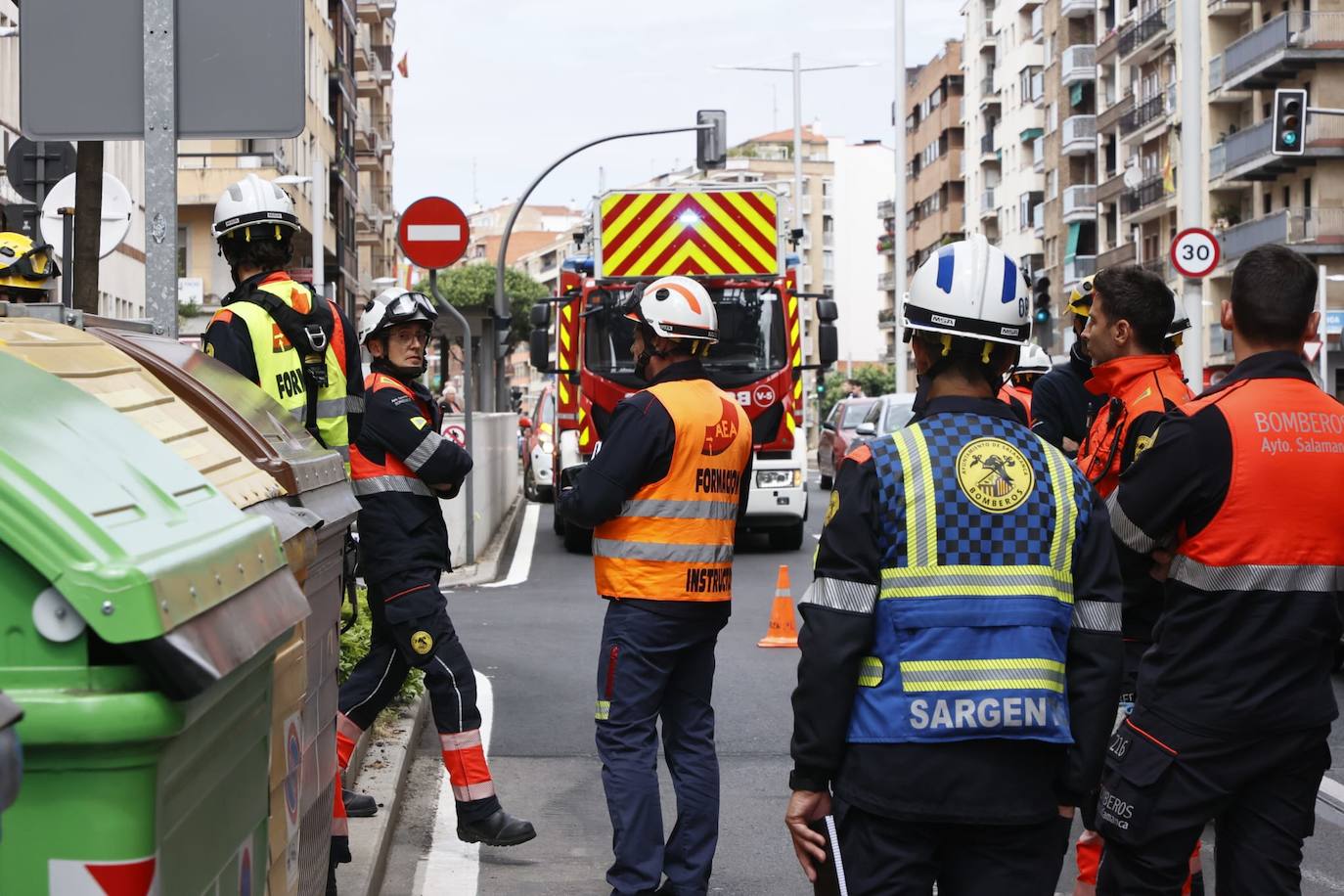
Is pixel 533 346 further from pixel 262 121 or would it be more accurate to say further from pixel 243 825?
pixel 243 825

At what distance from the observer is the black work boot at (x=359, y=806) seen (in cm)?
647

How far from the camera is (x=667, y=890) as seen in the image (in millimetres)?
5746

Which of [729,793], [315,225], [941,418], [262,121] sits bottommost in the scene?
[729,793]

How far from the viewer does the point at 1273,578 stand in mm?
4406

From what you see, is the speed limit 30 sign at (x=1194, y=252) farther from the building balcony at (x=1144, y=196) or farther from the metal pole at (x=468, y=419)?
the building balcony at (x=1144, y=196)

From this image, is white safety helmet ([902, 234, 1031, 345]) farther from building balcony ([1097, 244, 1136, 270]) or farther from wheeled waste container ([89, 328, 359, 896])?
building balcony ([1097, 244, 1136, 270])

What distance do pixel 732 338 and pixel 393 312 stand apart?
1161cm

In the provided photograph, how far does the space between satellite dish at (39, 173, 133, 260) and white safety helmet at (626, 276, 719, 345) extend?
7861mm

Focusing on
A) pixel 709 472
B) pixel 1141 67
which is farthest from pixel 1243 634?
pixel 1141 67

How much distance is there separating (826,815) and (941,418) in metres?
0.82

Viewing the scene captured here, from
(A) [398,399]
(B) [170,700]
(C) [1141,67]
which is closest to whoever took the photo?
(B) [170,700]

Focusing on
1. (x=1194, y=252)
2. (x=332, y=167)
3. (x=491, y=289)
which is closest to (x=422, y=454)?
(x=1194, y=252)

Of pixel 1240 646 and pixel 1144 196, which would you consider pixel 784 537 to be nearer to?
pixel 1240 646

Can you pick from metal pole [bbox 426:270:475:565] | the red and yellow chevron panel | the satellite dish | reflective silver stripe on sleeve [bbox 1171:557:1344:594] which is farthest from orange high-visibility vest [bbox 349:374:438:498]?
the red and yellow chevron panel
